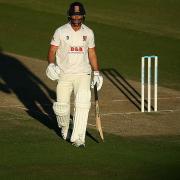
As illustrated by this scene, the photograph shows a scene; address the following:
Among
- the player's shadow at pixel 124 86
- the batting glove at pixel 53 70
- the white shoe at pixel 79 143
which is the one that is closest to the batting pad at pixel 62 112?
the batting glove at pixel 53 70

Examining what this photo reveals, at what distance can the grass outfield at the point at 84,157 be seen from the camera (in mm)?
12375

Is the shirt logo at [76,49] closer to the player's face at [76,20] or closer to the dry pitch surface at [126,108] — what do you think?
the player's face at [76,20]

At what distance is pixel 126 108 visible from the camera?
1881 centimetres

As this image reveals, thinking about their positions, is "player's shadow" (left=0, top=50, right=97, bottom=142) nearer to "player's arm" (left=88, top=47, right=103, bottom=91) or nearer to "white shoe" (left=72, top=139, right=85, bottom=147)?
"player's arm" (left=88, top=47, right=103, bottom=91)

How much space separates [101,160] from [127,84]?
859cm

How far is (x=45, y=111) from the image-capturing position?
60.2ft

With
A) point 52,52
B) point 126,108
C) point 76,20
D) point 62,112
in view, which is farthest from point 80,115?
point 126,108

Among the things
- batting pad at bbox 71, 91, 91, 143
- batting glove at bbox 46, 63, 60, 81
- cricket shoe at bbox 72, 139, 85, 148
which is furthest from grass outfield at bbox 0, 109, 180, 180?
batting glove at bbox 46, 63, 60, 81

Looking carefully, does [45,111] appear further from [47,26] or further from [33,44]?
[47,26]

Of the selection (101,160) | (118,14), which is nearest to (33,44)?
(118,14)

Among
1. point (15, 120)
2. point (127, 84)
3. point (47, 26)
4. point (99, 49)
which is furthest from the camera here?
point (47, 26)

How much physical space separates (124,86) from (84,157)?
26.7 ft

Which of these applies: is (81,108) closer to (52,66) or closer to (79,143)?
(79,143)

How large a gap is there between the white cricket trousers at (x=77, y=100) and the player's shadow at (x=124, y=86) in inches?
173
